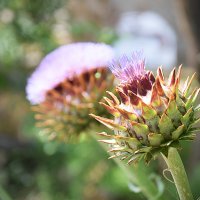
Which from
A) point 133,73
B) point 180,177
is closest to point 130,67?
point 133,73

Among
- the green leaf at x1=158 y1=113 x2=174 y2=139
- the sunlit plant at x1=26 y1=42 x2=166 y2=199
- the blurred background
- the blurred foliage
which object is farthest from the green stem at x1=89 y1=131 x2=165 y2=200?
the blurred foliage

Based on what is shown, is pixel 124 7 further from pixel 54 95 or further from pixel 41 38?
pixel 54 95

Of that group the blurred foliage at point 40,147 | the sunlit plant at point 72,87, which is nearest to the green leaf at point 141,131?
the sunlit plant at point 72,87

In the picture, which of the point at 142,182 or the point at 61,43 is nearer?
the point at 142,182

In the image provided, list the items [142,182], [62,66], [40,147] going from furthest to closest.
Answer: [40,147] < [62,66] < [142,182]

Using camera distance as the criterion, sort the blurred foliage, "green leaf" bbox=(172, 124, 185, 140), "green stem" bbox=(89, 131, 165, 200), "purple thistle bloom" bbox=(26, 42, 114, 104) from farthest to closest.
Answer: the blurred foliage, "purple thistle bloom" bbox=(26, 42, 114, 104), "green stem" bbox=(89, 131, 165, 200), "green leaf" bbox=(172, 124, 185, 140)

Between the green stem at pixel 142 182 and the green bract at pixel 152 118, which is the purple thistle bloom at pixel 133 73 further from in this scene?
the green stem at pixel 142 182

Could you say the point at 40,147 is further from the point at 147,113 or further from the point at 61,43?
the point at 147,113

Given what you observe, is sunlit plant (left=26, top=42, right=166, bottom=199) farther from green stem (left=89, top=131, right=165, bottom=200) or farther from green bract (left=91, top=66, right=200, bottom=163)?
green bract (left=91, top=66, right=200, bottom=163)
